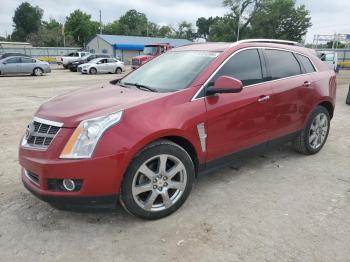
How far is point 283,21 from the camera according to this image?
63875 millimetres

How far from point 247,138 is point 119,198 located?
1.74m

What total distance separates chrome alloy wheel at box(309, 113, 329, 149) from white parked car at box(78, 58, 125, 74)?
2273cm

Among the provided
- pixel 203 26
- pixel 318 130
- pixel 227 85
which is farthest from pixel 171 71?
pixel 203 26

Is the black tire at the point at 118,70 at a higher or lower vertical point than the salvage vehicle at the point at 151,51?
lower

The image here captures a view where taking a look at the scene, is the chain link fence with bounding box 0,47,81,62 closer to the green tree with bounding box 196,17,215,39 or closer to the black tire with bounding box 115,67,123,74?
the black tire with bounding box 115,67,123,74

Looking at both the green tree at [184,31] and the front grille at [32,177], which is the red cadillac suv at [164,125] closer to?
the front grille at [32,177]

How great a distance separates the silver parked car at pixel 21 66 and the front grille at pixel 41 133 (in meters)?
21.5

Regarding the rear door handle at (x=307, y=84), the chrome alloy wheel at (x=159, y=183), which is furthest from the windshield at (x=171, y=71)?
the rear door handle at (x=307, y=84)

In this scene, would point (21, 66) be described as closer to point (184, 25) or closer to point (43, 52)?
point (43, 52)

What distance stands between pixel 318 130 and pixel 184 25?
107232 millimetres

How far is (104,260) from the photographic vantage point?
2740 millimetres

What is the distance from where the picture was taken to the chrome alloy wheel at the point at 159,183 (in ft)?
10.3

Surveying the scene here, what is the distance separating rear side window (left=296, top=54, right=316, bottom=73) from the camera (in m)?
4.97

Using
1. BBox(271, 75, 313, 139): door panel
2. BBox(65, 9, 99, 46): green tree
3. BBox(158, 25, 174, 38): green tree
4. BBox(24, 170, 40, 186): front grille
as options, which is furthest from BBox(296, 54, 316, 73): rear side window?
BBox(158, 25, 174, 38): green tree
